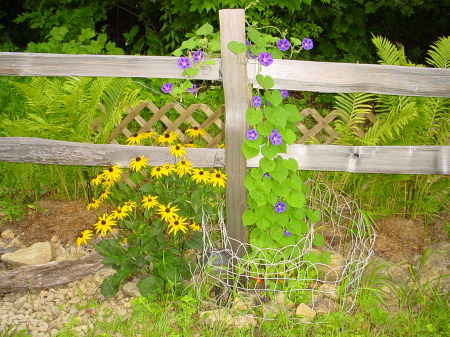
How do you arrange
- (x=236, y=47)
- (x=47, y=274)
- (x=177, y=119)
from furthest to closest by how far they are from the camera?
(x=177, y=119) → (x=47, y=274) → (x=236, y=47)

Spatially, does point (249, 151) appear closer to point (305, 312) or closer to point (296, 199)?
point (296, 199)

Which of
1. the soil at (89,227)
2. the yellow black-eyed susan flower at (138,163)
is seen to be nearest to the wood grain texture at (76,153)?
the yellow black-eyed susan flower at (138,163)

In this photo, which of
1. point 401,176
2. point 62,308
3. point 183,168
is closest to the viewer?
point 62,308

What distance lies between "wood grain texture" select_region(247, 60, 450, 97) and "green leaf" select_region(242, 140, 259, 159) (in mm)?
339

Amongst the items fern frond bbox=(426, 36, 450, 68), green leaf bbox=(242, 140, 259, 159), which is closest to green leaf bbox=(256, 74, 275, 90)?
green leaf bbox=(242, 140, 259, 159)

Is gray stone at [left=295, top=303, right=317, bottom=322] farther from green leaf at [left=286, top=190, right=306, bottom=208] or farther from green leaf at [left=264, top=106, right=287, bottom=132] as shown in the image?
green leaf at [left=264, top=106, right=287, bottom=132]

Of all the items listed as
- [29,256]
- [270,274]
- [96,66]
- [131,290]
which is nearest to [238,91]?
[96,66]

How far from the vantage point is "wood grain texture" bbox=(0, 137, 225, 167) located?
10.9 feet

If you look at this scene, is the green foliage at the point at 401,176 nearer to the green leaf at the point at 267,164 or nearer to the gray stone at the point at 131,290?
the green leaf at the point at 267,164

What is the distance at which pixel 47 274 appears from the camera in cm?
315

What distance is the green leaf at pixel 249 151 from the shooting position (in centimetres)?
269

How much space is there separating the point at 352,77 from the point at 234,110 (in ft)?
2.16

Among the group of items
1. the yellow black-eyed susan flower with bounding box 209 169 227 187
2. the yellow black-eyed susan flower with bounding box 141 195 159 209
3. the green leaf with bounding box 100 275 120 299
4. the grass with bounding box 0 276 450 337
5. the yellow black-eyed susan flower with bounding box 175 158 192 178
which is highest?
the yellow black-eyed susan flower with bounding box 175 158 192 178

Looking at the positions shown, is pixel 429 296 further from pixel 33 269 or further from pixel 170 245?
pixel 33 269
